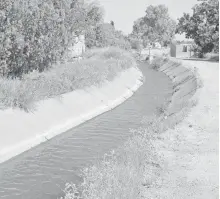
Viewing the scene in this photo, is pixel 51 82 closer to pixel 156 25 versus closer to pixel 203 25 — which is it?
pixel 203 25

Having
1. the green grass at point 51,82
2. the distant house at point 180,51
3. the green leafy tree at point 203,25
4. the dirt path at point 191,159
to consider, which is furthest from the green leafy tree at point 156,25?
the dirt path at point 191,159

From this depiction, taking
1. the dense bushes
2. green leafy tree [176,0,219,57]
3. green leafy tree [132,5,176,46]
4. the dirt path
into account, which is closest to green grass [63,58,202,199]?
the dirt path

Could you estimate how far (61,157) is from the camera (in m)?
15.6

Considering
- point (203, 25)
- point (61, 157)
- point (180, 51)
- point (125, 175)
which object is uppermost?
point (203, 25)

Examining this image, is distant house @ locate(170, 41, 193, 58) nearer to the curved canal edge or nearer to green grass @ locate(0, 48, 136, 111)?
green grass @ locate(0, 48, 136, 111)

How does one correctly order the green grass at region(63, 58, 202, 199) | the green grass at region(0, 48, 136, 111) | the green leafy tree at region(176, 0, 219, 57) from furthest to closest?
1. the green leafy tree at region(176, 0, 219, 57)
2. the green grass at region(0, 48, 136, 111)
3. the green grass at region(63, 58, 202, 199)

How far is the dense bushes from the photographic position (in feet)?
73.7

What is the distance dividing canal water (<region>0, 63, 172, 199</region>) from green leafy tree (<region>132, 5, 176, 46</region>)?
146 metres

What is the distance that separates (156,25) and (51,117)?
520 ft

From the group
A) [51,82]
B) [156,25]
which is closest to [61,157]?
[51,82]

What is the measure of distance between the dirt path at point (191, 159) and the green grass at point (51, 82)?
682 centimetres

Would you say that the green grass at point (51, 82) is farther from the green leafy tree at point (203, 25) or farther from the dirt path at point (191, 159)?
the green leafy tree at point (203, 25)

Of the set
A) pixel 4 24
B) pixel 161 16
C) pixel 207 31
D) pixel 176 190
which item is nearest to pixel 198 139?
pixel 176 190

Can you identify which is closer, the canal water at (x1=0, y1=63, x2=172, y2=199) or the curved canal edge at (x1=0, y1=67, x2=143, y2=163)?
the canal water at (x1=0, y1=63, x2=172, y2=199)
